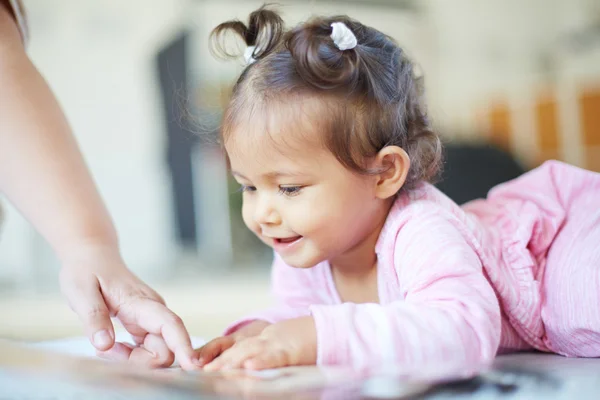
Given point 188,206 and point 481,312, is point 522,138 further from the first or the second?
point 481,312

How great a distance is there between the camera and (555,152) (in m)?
4.68

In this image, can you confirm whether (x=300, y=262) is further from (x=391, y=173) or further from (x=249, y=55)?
(x=249, y=55)

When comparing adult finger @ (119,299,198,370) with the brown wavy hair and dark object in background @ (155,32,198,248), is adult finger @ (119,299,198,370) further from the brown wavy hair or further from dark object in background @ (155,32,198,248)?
dark object in background @ (155,32,198,248)

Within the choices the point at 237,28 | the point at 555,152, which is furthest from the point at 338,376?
the point at 555,152

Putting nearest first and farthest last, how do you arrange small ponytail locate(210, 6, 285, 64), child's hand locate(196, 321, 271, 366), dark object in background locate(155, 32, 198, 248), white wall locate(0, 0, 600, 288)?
child's hand locate(196, 321, 271, 366) < small ponytail locate(210, 6, 285, 64) < dark object in background locate(155, 32, 198, 248) < white wall locate(0, 0, 600, 288)

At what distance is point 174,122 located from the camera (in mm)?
3943

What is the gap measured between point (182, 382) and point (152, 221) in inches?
155

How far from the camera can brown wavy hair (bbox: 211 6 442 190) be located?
81 centimetres

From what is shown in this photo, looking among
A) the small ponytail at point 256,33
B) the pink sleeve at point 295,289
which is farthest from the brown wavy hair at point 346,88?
the pink sleeve at point 295,289

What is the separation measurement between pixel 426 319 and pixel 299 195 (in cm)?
23

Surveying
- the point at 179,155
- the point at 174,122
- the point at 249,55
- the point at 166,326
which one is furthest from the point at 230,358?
the point at 179,155

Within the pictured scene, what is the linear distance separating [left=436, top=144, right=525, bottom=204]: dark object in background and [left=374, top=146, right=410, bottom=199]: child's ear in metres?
1.12

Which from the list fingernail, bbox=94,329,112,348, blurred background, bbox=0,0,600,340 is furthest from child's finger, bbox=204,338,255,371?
blurred background, bbox=0,0,600,340

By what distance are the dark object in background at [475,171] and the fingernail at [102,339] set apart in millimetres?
1393
